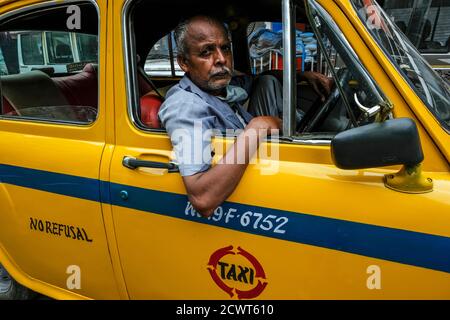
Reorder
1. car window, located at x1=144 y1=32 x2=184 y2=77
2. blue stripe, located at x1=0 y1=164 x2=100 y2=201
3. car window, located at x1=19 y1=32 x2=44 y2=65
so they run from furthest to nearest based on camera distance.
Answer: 1. car window, located at x1=144 y1=32 x2=184 y2=77
2. car window, located at x1=19 y1=32 x2=44 y2=65
3. blue stripe, located at x1=0 y1=164 x2=100 y2=201

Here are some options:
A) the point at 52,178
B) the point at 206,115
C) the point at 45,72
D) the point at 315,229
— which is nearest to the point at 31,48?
the point at 45,72

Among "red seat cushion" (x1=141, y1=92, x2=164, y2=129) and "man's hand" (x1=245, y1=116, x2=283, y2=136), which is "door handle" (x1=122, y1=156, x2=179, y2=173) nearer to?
"red seat cushion" (x1=141, y1=92, x2=164, y2=129)

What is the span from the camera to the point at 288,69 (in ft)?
4.96

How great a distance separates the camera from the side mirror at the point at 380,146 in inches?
45.9

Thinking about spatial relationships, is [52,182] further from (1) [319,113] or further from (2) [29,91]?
(1) [319,113]

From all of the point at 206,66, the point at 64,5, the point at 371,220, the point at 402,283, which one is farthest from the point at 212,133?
the point at 64,5

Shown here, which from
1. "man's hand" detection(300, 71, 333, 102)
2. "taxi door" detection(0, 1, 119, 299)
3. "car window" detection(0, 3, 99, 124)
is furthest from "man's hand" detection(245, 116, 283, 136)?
"car window" detection(0, 3, 99, 124)

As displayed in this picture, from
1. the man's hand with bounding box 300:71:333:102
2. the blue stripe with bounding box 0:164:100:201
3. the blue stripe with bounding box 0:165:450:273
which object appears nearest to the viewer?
the blue stripe with bounding box 0:165:450:273

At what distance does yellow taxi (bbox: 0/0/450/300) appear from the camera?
131 cm

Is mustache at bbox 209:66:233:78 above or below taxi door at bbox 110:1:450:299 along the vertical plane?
above

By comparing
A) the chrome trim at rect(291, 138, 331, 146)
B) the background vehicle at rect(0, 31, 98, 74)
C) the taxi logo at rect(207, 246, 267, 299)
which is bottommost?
the taxi logo at rect(207, 246, 267, 299)

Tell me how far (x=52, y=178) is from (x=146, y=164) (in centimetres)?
54

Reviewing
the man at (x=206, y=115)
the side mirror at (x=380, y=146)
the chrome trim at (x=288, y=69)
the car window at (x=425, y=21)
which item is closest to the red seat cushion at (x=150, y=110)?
the man at (x=206, y=115)
